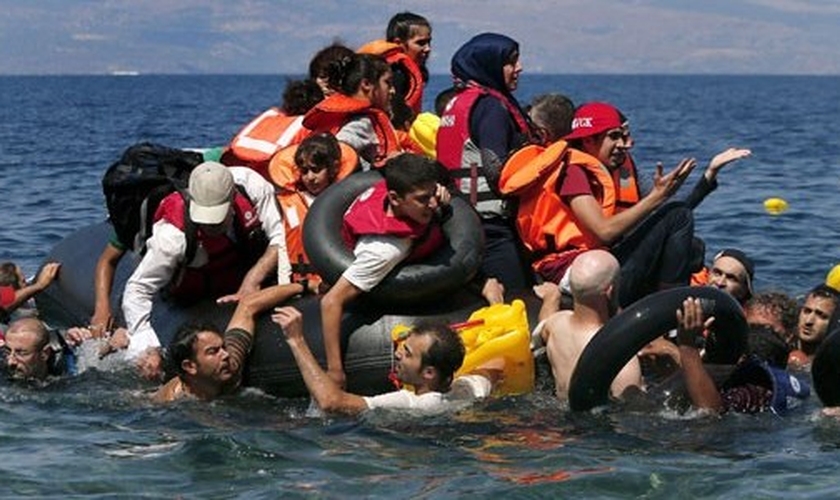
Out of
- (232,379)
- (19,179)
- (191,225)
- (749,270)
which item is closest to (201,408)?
(232,379)

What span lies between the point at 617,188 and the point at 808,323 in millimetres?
1425

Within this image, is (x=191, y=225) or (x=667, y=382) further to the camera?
(x=191, y=225)

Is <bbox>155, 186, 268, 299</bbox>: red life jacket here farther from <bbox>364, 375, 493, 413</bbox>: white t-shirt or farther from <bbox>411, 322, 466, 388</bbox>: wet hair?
<bbox>411, 322, 466, 388</bbox>: wet hair

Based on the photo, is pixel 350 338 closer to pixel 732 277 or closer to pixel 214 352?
pixel 214 352

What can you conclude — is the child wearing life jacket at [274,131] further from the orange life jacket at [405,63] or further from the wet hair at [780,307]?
the wet hair at [780,307]

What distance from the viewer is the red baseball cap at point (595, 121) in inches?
379

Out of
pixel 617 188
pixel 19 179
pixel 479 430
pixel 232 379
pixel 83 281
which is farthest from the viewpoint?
pixel 19 179

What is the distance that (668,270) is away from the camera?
953 centimetres

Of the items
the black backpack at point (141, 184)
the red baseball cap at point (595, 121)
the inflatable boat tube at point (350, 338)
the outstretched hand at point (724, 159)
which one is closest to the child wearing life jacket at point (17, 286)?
the black backpack at point (141, 184)

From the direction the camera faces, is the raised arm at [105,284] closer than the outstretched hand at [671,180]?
No

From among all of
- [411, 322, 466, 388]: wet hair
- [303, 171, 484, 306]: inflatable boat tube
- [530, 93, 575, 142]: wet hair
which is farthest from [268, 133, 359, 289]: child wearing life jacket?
[411, 322, 466, 388]: wet hair

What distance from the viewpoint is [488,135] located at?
31.3 ft

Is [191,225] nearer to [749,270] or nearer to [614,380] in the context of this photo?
[614,380]

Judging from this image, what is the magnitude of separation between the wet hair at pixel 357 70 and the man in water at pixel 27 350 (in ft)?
7.81
